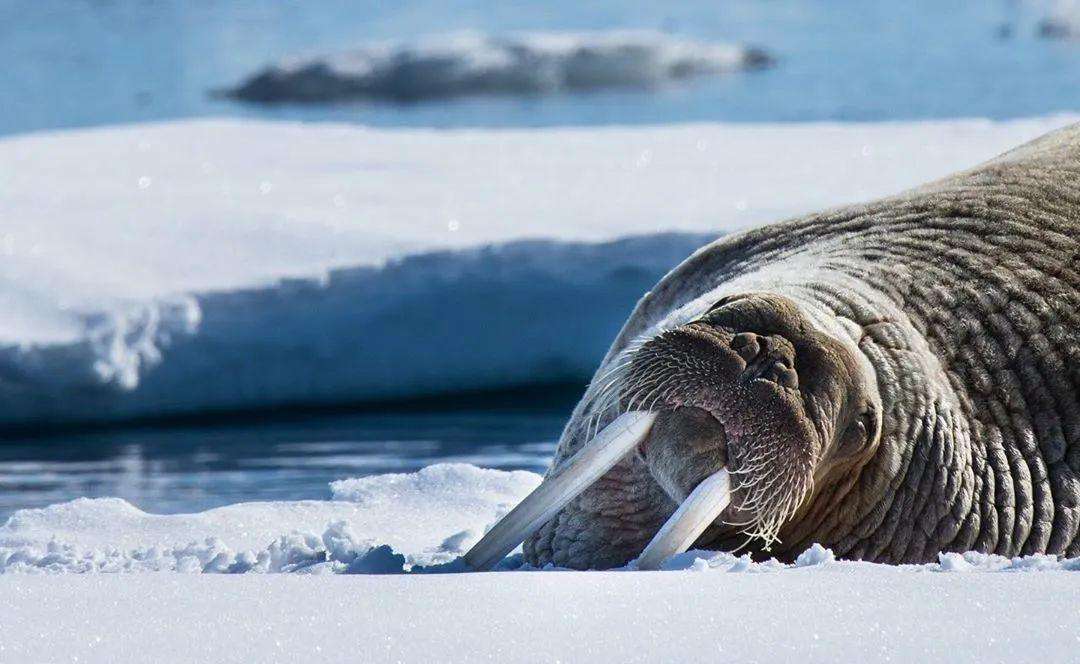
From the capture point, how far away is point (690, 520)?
11.0 feet

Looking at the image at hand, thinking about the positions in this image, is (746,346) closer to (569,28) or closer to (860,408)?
(860,408)

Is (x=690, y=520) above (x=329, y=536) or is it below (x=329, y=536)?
above

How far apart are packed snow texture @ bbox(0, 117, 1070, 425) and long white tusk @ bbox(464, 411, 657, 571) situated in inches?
154

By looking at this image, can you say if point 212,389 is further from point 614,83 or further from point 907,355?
point 614,83

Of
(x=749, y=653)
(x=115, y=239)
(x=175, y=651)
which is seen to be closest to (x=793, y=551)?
(x=749, y=653)

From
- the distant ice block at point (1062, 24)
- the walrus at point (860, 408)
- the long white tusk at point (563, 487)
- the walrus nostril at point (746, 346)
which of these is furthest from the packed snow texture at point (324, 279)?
the distant ice block at point (1062, 24)

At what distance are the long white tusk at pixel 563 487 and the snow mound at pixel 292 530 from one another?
0.34 m

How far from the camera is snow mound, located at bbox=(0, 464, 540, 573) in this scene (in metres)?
3.96

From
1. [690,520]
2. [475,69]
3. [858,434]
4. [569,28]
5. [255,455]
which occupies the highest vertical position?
[569,28]

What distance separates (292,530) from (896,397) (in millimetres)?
1717

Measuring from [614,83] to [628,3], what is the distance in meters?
18.3

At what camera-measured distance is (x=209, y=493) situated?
18.9 ft

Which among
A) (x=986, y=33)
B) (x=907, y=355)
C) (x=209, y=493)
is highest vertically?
(x=986, y=33)

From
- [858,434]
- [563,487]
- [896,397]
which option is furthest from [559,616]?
[896,397]
